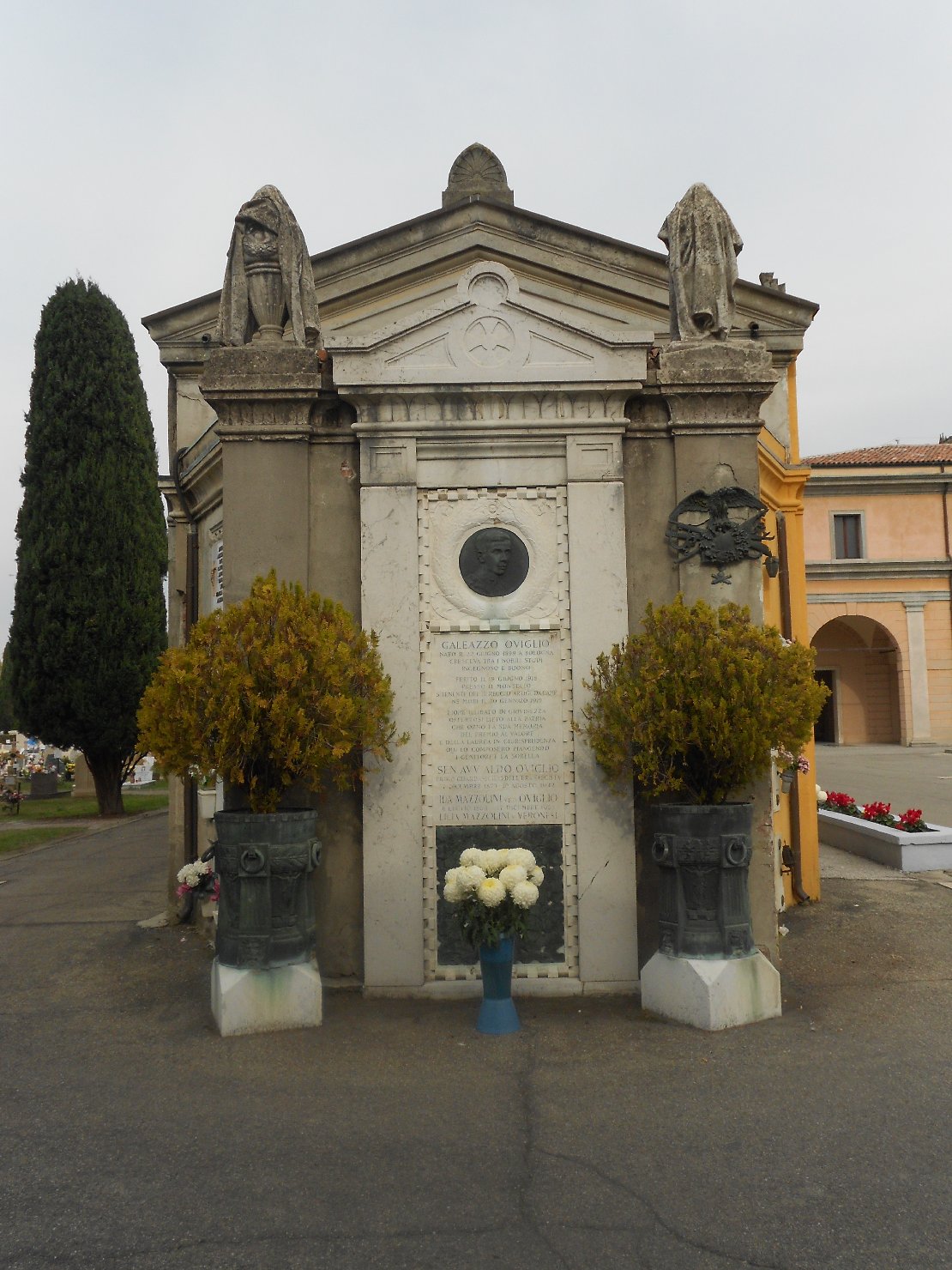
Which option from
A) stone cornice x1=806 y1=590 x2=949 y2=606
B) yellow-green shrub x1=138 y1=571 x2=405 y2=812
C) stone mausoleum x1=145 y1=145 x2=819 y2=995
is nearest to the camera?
yellow-green shrub x1=138 y1=571 x2=405 y2=812

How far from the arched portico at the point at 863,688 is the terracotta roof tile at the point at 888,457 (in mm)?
5665

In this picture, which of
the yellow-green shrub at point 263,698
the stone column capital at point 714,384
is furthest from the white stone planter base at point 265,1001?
the stone column capital at point 714,384

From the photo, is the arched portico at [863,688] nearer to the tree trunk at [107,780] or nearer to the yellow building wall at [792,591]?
the tree trunk at [107,780]

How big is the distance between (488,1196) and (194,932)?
5498mm

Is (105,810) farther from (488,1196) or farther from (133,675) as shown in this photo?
(488,1196)

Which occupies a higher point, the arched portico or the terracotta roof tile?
the terracotta roof tile

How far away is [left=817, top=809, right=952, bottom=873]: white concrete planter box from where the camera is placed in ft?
37.0

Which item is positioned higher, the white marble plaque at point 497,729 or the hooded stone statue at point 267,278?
the hooded stone statue at point 267,278

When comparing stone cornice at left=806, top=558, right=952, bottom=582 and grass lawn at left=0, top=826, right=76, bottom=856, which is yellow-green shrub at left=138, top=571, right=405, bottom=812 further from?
stone cornice at left=806, top=558, right=952, bottom=582

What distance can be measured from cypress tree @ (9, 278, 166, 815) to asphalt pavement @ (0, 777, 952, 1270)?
1429 centimetres

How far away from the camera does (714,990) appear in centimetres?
548

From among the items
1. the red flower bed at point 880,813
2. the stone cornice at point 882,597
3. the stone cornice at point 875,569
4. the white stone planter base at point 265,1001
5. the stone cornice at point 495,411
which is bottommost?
the white stone planter base at point 265,1001

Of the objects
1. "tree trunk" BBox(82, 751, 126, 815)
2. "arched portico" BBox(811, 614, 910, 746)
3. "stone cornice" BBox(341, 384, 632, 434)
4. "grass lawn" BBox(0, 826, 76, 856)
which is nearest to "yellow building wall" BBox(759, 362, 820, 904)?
"stone cornice" BBox(341, 384, 632, 434)

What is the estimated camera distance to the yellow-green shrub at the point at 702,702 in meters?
5.57
